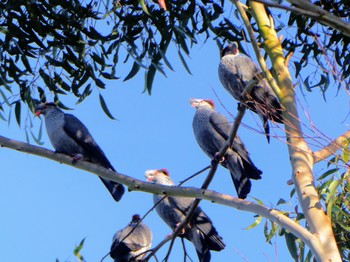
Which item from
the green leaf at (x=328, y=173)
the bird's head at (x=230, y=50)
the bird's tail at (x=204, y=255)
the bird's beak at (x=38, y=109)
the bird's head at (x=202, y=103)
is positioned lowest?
the bird's tail at (x=204, y=255)

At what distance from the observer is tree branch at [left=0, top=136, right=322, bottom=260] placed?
128 inches

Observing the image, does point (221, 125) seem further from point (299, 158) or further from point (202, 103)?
point (299, 158)

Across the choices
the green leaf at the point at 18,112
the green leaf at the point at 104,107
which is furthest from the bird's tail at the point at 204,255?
the green leaf at the point at 18,112

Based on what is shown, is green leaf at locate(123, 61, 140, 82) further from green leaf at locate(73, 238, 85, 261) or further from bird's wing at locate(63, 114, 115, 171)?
green leaf at locate(73, 238, 85, 261)

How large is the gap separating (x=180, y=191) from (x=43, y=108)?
6.80ft

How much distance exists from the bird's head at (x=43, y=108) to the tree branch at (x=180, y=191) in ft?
5.12

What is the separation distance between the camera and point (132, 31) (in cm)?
519

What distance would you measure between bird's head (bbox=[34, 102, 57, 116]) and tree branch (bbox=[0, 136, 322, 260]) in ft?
5.12

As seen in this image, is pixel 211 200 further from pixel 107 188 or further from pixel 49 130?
pixel 49 130

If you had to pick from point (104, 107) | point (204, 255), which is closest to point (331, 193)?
point (204, 255)

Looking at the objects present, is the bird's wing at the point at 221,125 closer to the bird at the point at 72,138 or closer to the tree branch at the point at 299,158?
the bird at the point at 72,138

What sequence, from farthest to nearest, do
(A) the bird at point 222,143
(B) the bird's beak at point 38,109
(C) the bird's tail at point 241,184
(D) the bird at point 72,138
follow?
(B) the bird's beak at point 38,109
(D) the bird at point 72,138
(A) the bird at point 222,143
(C) the bird's tail at point 241,184

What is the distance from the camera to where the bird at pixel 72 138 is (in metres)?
4.85

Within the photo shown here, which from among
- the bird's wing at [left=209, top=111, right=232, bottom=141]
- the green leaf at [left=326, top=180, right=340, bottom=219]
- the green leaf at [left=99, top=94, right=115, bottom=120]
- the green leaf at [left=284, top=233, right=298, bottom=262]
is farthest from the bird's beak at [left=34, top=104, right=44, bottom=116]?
the green leaf at [left=326, top=180, right=340, bottom=219]
